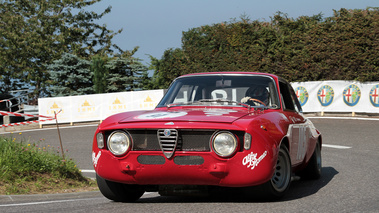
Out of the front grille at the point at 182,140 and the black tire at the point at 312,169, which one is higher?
the front grille at the point at 182,140

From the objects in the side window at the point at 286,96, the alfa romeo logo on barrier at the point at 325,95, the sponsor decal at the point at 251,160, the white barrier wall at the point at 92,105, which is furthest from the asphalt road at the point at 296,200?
the white barrier wall at the point at 92,105

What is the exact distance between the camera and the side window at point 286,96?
7.94 meters

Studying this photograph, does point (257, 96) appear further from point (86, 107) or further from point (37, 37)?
point (37, 37)

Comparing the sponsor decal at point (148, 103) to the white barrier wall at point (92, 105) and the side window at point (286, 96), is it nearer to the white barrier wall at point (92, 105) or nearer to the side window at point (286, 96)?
the white barrier wall at point (92, 105)

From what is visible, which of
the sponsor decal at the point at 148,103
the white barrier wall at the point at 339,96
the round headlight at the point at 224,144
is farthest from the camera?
the sponsor decal at the point at 148,103

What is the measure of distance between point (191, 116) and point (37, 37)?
4479 cm

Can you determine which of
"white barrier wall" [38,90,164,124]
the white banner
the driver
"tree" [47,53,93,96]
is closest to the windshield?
the driver

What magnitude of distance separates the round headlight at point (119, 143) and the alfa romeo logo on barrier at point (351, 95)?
20.1m

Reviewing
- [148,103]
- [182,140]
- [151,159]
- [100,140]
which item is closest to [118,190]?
[100,140]

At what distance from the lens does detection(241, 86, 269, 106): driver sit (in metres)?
7.27

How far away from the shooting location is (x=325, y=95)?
25.8 metres

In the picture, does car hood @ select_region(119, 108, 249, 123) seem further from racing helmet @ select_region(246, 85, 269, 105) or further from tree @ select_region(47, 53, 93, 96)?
tree @ select_region(47, 53, 93, 96)

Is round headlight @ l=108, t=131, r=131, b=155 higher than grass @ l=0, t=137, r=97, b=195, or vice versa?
round headlight @ l=108, t=131, r=131, b=155

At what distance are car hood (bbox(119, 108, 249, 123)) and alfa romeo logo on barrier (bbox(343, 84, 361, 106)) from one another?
19.0 m
